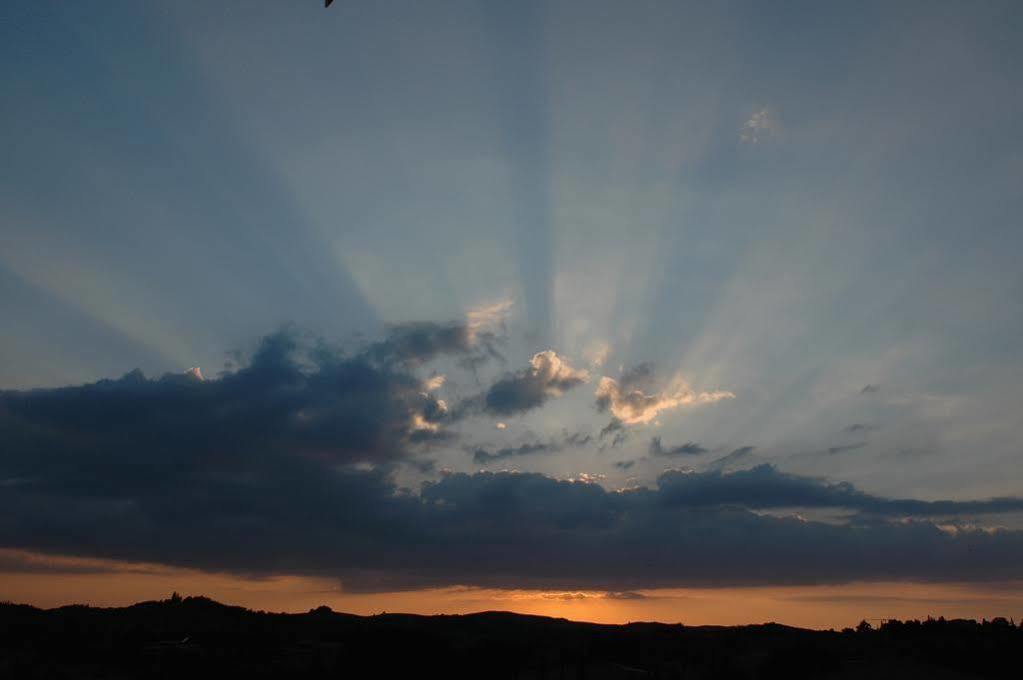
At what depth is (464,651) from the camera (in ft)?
140

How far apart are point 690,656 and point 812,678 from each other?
9489 mm

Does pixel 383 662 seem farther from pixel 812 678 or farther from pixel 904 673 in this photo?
pixel 904 673

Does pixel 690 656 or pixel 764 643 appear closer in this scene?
pixel 690 656

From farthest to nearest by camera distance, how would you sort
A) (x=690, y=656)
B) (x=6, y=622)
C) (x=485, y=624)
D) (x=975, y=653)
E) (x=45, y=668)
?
(x=485, y=624)
(x=6, y=622)
(x=690, y=656)
(x=975, y=653)
(x=45, y=668)

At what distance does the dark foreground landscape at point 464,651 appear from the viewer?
122 ft

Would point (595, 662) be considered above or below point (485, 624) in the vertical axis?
below

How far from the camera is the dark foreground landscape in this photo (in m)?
37.3

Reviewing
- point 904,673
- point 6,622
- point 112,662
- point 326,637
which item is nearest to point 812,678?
point 904,673

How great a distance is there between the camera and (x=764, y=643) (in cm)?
5006

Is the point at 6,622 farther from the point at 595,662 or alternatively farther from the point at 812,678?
the point at 812,678

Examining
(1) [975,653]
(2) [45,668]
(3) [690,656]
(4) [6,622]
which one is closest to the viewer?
(2) [45,668]

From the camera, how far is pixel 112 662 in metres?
39.3

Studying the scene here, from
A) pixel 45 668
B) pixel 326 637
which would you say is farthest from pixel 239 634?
pixel 45 668

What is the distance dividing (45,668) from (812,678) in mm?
34541
